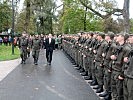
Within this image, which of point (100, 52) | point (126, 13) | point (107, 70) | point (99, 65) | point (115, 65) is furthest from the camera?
point (126, 13)

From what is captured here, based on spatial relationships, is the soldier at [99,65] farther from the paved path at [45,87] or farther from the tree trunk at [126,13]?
the tree trunk at [126,13]

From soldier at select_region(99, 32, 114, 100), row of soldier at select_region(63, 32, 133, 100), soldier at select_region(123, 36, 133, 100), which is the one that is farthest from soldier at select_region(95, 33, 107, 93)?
soldier at select_region(123, 36, 133, 100)

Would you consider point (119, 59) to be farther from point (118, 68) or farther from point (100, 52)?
point (100, 52)

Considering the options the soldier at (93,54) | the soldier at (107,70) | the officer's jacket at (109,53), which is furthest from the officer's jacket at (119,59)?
the soldier at (93,54)

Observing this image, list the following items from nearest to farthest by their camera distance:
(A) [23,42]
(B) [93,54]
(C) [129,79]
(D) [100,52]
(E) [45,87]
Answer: (C) [129,79], (D) [100,52], (E) [45,87], (B) [93,54], (A) [23,42]

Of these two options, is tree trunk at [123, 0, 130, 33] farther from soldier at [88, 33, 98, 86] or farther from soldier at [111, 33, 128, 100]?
soldier at [111, 33, 128, 100]

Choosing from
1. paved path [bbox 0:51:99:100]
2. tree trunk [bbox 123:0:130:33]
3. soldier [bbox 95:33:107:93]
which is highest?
tree trunk [bbox 123:0:130:33]

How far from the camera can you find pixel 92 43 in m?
15.0

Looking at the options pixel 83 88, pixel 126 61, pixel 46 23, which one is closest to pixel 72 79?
pixel 83 88

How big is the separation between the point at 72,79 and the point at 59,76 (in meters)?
1.25

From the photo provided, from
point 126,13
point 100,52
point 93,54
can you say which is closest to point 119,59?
point 100,52

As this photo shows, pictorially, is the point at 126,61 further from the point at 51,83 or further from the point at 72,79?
the point at 72,79

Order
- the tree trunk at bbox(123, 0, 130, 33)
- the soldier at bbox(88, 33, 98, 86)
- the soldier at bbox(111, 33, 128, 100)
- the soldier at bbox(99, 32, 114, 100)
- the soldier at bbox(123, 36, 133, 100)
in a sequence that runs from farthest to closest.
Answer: the tree trunk at bbox(123, 0, 130, 33)
the soldier at bbox(88, 33, 98, 86)
the soldier at bbox(99, 32, 114, 100)
the soldier at bbox(111, 33, 128, 100)
the soldier at bbox(123, 36, 133, 100)

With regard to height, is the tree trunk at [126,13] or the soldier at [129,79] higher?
the tree trunk at [126,13]
